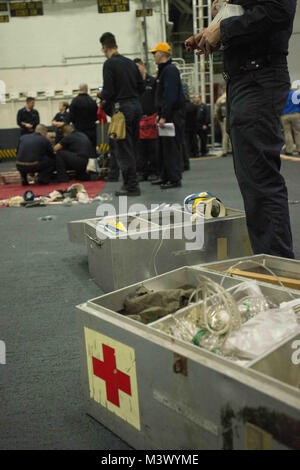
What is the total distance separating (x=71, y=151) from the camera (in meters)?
6.43

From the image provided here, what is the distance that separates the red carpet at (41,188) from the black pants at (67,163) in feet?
0.57

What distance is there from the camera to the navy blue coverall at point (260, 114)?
5.93ft

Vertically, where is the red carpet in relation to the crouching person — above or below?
below

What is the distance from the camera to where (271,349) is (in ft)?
3.24

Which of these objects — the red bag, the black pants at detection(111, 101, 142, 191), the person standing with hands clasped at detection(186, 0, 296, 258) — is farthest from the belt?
the red bag

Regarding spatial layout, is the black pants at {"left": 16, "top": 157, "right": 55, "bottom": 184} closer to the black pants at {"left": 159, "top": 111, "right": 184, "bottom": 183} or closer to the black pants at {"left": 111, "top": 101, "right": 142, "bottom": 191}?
the black pants at {"left": 159, "top": 111, "right": 184, "bottom": 183}

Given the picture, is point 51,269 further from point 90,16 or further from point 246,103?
point 90,16

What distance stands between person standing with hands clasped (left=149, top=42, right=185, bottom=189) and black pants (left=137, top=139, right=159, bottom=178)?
2.92 ft

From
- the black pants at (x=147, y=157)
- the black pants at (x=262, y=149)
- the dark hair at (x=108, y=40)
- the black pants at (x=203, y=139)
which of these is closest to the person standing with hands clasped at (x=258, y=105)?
the black pants at (x=262, y=149)

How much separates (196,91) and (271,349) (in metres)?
10.1

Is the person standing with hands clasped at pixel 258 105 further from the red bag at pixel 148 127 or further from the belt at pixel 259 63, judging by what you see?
the red bag at pixel 148 127

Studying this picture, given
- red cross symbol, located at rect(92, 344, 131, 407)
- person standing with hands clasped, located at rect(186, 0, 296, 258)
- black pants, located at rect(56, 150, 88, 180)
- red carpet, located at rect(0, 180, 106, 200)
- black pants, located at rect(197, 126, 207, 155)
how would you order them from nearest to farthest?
1. red cross symbol, located at rect(92, 344, 131, 407)
2. person standing with hands clasped, located at rect(186, 0, 296, 258)
3. red carpet, located at rect(0, 180, 106, 200)
4. black pants, located at rect(56, 150, 88, 180)
5. black pants, located at rect(197, 126, 207, 155)

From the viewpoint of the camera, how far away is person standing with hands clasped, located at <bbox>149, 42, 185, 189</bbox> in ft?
16.0
